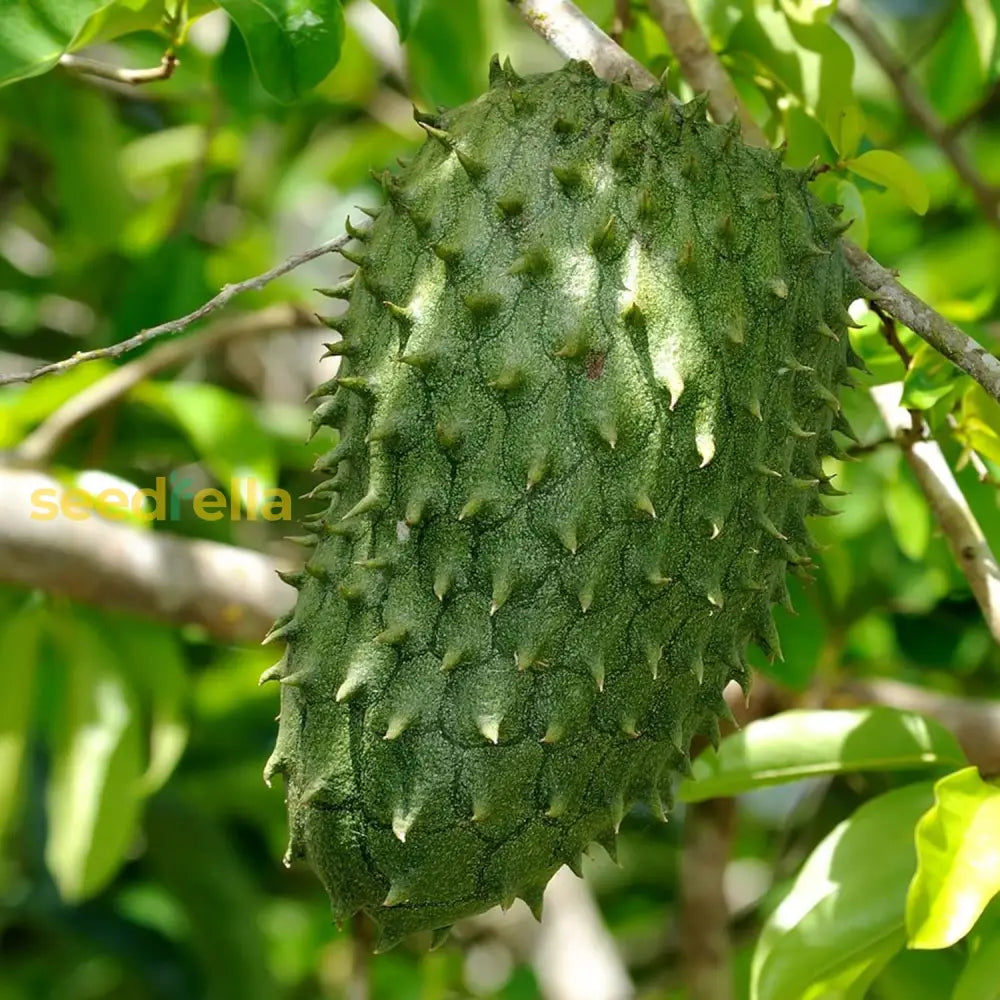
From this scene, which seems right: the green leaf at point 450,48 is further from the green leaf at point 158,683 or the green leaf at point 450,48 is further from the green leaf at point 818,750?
the green leaf at point 818,750

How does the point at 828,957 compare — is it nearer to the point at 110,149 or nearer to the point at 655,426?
the point at 655,426

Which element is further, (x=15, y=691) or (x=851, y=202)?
(x=15, y=691)

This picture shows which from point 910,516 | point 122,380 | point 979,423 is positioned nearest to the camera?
point 979,423

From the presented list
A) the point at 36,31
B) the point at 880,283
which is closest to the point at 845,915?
the point at 880,283

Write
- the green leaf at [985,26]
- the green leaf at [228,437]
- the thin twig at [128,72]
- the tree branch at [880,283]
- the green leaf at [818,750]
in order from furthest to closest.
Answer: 1. the green leaf at [228,437]
2. the green leaf at [985,26]
3. the thin twig at [128,72]
4. the green leaf at [818,750]
5. the tree branch at [880,283]

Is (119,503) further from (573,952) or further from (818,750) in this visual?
(818,750)

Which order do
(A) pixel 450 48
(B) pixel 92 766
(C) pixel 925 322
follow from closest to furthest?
(C) pixel 925 322
(B) pixel 92 766
(A) pixel 450 48

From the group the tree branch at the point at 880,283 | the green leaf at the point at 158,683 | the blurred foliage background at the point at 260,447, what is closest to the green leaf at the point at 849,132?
the blurred foliage background at the point at 260,447
